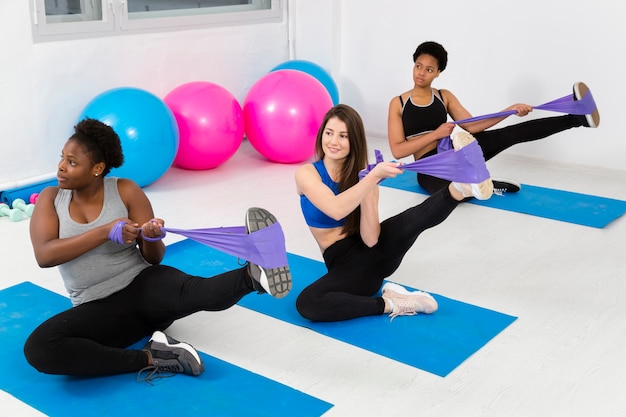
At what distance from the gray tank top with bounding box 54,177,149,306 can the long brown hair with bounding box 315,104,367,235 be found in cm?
84

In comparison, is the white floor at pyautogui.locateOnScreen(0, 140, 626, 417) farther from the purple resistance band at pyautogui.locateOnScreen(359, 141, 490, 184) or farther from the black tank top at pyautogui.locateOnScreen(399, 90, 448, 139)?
the purple resistance band at pyautogui.locateOnScreen(359, 141, 490, 184)

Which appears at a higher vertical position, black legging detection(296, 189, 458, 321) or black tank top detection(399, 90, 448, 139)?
black tank top detection(399, 90, 448, 139)

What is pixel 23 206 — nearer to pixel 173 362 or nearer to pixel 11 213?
pixel 11 213

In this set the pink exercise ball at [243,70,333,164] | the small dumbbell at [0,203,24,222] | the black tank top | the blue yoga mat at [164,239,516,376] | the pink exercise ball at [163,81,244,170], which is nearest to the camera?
the blue yoga mat at [164,239,516,376]

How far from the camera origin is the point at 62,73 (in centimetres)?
477

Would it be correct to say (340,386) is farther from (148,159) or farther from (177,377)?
(148,159)

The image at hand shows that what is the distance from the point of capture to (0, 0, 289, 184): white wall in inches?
179

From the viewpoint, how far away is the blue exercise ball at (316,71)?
19.4 ft

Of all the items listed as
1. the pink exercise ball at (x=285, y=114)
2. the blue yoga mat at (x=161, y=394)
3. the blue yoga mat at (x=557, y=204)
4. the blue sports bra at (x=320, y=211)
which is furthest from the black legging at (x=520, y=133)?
the blue yoga mat at (x=161, y=394)

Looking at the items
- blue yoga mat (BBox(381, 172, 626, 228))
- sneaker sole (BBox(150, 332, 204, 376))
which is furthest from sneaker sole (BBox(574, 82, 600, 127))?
sneaker sole (BBox(150, 332, 204, 376))

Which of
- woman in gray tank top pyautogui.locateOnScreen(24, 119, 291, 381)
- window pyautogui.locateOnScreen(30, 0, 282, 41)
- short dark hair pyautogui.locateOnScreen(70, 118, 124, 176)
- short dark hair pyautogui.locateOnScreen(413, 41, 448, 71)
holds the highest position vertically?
window pyautogui.locateOnScreen(30, 0, 282, 41)

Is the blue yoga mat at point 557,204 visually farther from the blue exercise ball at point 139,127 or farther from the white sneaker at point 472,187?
the white sneaker at point 472,187

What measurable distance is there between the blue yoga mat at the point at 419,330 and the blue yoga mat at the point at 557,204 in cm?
141

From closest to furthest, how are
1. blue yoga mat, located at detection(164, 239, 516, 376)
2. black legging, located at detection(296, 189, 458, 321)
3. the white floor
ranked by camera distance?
the white floor
blue yoga mat, located at detection(164, 239, 516, 376)
black legging, located at detection(296, 189, 458, 321)
